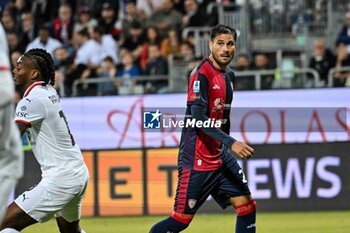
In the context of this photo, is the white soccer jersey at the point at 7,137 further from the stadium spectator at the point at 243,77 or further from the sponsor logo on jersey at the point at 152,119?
the stadium spectator at the point at 243,77

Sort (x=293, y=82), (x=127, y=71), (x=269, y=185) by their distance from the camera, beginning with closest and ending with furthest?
1. (x=269, y=185)
2. (x=293, y=82)
3. (x=127, y=71)

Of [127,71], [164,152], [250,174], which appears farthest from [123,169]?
[127,71]

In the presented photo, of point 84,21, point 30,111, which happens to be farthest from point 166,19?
point 30,111

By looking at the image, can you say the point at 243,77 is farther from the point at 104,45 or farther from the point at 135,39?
the point at 104,45

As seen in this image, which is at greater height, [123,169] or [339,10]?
[339,10]

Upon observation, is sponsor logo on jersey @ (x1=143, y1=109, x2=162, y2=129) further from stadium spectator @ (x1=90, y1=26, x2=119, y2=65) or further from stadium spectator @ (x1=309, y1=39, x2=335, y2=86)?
stadium spectator @ (x1=90, y1=26, x2=119, y2=65)

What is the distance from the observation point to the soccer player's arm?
800 centimetres

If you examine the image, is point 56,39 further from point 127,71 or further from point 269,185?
point 269,185

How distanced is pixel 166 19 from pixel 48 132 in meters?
11.6

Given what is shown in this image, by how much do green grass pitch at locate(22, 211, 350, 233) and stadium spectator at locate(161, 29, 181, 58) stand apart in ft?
17.6

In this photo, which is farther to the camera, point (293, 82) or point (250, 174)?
point (293, 82)

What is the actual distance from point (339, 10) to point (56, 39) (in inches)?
225

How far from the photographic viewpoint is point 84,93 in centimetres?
1700

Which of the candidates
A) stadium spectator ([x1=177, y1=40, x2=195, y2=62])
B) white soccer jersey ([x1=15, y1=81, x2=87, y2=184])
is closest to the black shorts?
white soccer jersey ([x1=15, y1=81, x2=87, y2=184])
